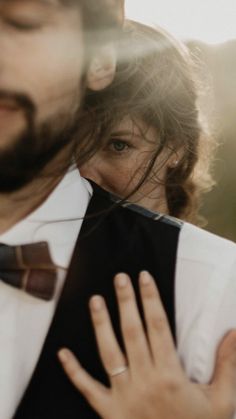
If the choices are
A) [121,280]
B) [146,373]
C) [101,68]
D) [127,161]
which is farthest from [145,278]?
[127,161]

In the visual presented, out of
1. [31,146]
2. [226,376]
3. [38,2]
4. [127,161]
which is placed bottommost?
[127,161]

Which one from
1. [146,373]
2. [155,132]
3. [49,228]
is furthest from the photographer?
[155,132]

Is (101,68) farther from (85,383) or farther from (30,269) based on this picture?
(85,383)

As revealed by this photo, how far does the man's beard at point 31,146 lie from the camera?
1005mm

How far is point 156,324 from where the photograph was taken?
972 millimetres

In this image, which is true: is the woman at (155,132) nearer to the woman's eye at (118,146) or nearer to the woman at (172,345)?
the woman's eye at (118,146)

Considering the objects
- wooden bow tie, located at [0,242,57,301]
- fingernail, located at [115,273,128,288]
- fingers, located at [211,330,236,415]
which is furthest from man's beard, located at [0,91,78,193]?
fingers, located at [211,330,236,415]

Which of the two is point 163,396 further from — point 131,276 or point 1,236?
point 1,236

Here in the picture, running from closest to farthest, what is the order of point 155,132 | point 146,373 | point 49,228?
point 146,373, point 49,228, point 155,132

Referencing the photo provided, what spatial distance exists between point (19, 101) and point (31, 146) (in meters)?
0.07

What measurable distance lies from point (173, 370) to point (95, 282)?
0.63 ft

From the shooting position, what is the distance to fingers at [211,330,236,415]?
946 millimetres

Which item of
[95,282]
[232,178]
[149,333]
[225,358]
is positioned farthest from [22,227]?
[232,178]

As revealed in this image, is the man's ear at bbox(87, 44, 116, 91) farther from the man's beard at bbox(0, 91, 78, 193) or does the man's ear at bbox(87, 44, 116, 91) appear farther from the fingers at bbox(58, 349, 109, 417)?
the fingers at bbox(58, 349, 109, 417)
